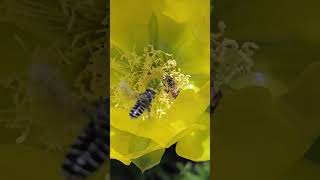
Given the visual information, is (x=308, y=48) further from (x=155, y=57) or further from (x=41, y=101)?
(x=41, y=101)

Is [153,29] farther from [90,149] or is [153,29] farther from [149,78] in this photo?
[90,149]

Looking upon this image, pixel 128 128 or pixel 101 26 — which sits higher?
pixel 101 26

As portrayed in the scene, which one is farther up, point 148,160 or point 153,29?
point 153,29

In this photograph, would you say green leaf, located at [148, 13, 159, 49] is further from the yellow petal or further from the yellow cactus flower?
the yellow petal

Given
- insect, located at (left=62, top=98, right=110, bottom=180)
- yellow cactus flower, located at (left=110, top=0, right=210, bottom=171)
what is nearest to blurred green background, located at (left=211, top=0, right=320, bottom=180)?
yellow cactus flower, located at (left=110, top=0, right=210, bottom=171)

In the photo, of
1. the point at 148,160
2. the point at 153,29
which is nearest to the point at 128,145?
the point at 148,160

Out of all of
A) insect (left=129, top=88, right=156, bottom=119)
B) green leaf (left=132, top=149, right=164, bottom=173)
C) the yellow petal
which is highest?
insect (left=129, top=88, right=156, bottom=119)

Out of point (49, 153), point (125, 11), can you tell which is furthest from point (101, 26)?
point (49, 153)
